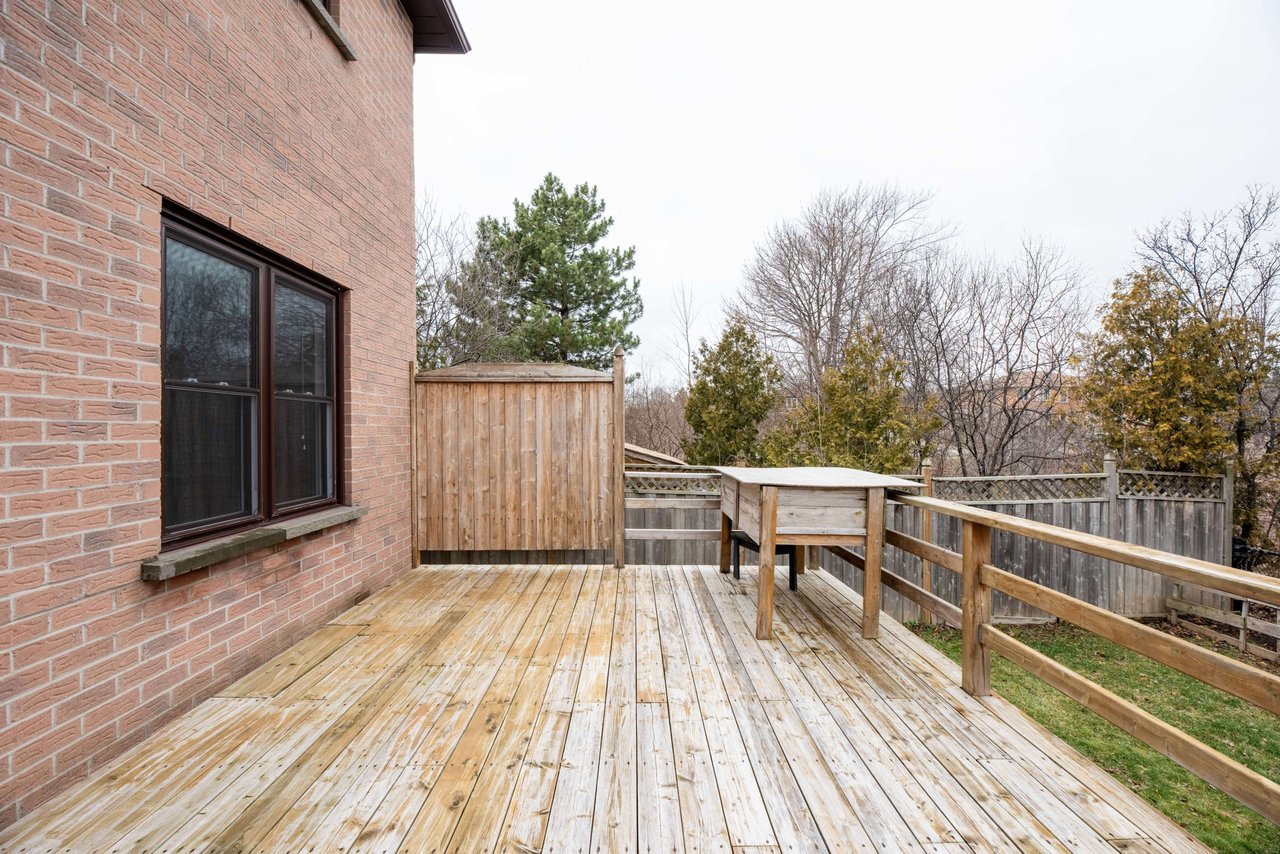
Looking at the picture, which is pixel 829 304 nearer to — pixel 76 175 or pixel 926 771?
pixel 926 771

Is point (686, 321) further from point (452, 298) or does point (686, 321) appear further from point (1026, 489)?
point (1026, 489)

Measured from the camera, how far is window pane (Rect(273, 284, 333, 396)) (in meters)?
3.07

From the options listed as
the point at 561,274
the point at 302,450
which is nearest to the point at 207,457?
the point at 302,450

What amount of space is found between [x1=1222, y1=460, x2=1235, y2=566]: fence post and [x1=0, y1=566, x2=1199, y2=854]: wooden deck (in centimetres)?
659

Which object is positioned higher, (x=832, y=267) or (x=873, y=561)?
(x=832, y=267)

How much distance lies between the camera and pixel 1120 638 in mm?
1812

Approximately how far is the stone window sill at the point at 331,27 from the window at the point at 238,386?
1538 millimetres

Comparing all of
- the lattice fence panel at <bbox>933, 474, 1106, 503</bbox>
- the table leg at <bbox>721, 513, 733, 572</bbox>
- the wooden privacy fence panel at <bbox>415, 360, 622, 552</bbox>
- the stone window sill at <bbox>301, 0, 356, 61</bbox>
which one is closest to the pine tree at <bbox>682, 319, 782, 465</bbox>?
the lattice fence panel at <bbox>933, 474, 1106, 503</bbox>

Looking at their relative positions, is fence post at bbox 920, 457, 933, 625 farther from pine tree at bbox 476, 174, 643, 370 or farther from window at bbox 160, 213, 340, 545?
pine tree at bbox 476, 174, 643, 370

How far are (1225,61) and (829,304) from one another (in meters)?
6.83

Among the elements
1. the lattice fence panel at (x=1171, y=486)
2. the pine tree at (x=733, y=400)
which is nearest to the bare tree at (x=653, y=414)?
the pine tree at (x=733, y=400)

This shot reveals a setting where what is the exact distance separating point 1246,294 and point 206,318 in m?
11.3

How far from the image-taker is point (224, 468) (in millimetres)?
2621

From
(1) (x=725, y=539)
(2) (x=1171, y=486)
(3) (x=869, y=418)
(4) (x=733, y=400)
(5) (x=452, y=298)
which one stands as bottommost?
(1) (x=725, y=539)
